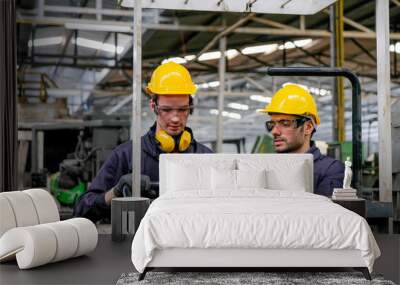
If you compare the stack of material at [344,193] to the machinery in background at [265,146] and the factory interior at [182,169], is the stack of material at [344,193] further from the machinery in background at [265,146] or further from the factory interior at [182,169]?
the machinery in background at [265,146]

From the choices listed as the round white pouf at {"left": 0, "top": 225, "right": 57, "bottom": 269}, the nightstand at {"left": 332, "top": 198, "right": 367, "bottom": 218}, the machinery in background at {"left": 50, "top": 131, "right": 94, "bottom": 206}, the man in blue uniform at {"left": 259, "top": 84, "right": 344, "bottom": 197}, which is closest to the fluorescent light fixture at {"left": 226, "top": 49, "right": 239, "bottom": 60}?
the machinery in background at {"left": 50, "top": 131, "right": 94, "bottom": 206}

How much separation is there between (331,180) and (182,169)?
4.86ft

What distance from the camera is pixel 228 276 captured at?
323 cm

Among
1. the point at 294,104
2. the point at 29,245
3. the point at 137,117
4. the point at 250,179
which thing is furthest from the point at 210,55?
the point at 29,245

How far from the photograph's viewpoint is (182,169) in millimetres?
4473

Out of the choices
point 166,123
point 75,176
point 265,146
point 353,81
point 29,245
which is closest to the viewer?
point 29,245

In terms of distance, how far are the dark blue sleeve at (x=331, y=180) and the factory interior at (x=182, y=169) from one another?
0.05 ft

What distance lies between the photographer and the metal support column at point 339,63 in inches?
275

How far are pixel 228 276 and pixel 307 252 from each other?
19.2 inches

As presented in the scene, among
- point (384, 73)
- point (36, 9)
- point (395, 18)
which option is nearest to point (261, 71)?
point (395, 18)

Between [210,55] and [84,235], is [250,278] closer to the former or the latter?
[84,235]

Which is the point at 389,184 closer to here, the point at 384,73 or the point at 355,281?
the point at 384,73

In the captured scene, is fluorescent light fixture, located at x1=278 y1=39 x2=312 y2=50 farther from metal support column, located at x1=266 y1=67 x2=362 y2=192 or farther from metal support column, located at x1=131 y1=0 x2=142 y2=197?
metal support column, located at x1=131 y1=0 x2=142 y2=197

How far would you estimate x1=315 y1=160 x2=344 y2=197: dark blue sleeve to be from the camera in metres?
4.96
